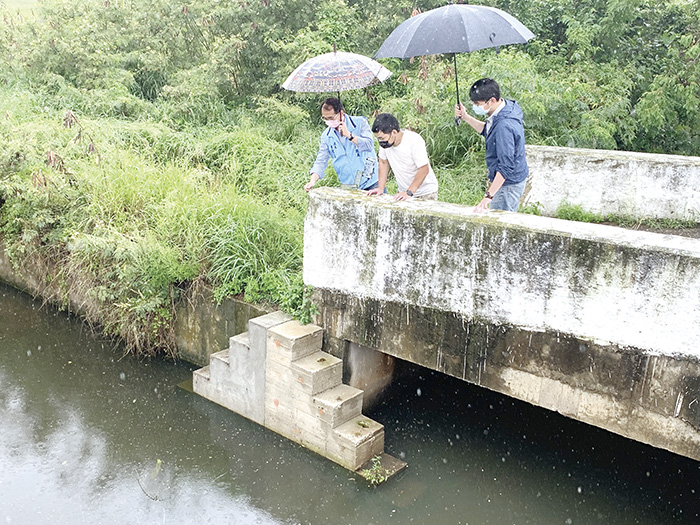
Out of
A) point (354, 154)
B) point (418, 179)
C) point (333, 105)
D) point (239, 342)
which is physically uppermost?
point (333, 105)

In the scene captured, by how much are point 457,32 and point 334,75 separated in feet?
4.51

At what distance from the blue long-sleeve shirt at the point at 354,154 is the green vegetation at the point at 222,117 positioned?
104cm

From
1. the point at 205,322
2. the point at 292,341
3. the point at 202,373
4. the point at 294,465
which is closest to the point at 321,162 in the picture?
the point at 292,341

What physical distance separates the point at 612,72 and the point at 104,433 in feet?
26.1

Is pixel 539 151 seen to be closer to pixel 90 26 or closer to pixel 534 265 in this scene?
pixel 534 265

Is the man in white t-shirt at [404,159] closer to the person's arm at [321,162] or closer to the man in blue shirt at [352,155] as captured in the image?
the man in blue shirt at [352,155]

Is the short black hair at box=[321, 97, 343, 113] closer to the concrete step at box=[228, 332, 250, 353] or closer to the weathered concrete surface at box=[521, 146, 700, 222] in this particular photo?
the concrete step at box=[228, 332, 250, 353]

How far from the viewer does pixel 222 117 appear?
36.0 feet

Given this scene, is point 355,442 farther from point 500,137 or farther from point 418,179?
point 500,137

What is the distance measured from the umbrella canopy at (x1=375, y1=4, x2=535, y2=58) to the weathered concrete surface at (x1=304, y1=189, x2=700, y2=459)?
3.95ft

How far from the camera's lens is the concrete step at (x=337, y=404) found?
5.52 meters

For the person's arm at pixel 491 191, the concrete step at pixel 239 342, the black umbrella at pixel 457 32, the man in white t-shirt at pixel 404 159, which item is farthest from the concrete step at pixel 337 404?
the black umbrella at pixel 457 32

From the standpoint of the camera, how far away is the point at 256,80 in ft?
37.6

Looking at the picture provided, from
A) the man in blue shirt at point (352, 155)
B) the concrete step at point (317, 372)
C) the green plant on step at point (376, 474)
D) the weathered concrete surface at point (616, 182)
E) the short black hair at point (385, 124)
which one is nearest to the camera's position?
the green plant on step at point (376, 474)
